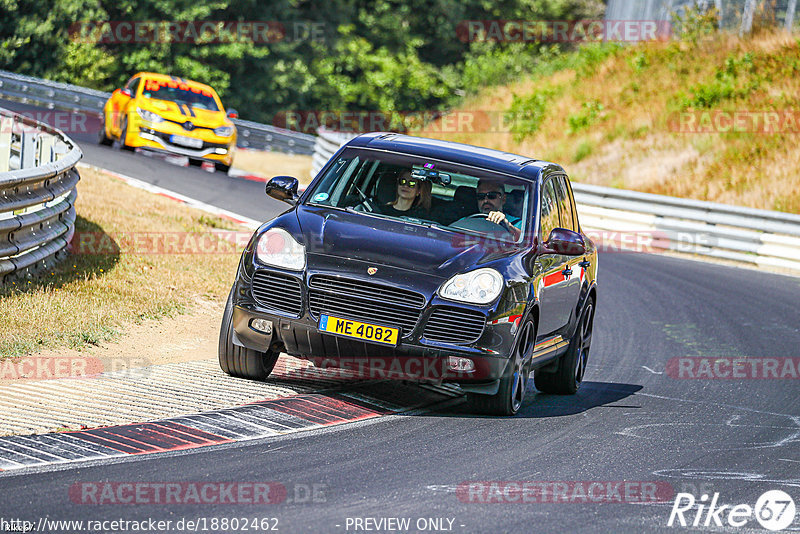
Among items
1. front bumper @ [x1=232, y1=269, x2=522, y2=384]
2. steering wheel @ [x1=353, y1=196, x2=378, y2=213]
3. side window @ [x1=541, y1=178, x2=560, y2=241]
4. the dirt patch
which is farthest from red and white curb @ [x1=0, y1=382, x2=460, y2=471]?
the dirt patch

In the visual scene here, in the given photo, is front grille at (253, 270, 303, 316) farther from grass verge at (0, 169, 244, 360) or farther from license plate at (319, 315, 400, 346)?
grass verge at (0, 169, 244, 360)

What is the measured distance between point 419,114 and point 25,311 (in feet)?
140

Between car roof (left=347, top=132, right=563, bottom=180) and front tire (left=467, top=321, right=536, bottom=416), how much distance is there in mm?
1366

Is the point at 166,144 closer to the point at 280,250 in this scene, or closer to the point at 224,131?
the point at 224,131

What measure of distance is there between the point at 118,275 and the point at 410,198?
14.6 feet

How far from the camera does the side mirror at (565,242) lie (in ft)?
27.7

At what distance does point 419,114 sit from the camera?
2019 inches

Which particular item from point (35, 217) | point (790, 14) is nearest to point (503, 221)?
point (35, 217)

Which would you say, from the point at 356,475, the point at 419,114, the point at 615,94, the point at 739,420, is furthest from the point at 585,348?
the point at 419,114

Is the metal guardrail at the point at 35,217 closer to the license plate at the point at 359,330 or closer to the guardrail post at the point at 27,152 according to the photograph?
the guardrail post at the point at 27,152

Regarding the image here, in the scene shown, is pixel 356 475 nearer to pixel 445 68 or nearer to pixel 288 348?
pixel 288 348

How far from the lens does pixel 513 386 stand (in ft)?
26.4

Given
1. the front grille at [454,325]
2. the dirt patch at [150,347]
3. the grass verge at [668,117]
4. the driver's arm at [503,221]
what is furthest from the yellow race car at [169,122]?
the front grille at [454,325]

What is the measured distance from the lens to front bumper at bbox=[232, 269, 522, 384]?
7445mm
